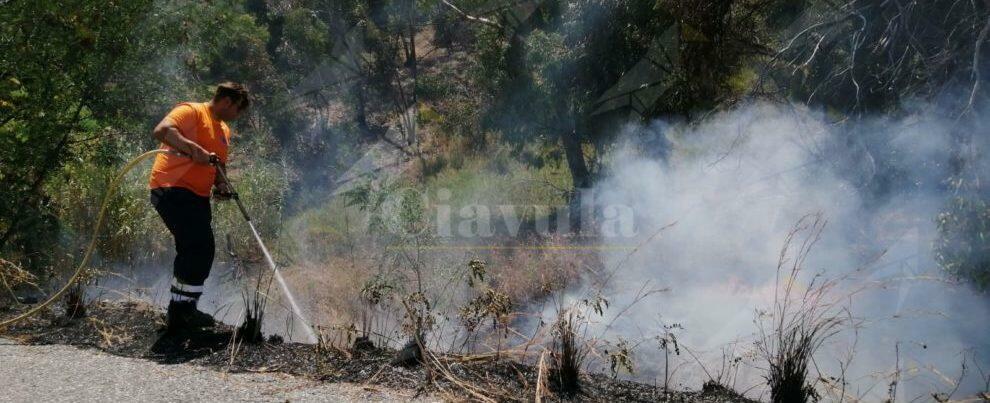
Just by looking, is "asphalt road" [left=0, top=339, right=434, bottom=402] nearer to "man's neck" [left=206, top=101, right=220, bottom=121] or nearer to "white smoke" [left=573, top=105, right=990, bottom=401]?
"man's neck" [left=206, top=101, right=220, bottom=121]

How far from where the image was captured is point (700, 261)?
35.4 ft

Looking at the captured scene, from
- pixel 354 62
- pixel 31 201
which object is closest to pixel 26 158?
pixel 31 201

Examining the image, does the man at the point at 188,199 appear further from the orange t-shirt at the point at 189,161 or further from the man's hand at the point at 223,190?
the man's hand at the point at 223,190

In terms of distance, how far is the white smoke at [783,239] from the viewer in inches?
279

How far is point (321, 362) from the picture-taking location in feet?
14.1

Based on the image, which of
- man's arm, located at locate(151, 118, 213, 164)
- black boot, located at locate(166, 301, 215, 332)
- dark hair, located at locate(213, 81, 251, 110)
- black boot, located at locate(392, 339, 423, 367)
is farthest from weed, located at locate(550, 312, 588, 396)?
dark hair, located at locate(213, 81, 251, 110)

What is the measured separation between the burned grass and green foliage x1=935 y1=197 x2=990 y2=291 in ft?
11.4

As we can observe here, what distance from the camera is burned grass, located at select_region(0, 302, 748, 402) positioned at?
3.90 meters

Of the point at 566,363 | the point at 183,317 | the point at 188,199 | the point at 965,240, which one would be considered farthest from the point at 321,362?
the point at 965,240

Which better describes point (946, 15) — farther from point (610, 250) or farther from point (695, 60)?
point (610, 250)

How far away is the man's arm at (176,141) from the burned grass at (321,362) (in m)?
1.07

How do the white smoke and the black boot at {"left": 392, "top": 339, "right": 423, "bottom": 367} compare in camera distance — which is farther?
the white smoke

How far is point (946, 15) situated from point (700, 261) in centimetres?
472

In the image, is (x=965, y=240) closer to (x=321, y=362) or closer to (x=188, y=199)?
(x=321, y=362)
